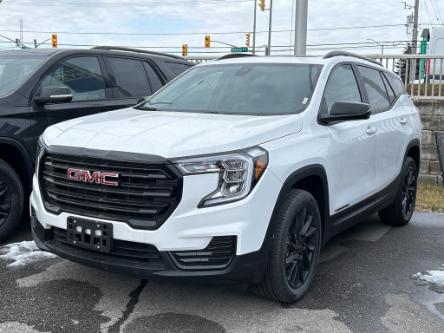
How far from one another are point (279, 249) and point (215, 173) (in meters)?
0.70

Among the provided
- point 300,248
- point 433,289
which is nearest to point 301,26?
point 433,289

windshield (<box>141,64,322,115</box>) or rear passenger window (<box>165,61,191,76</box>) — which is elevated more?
rear passenger window (<box>165,61,191,76</box>)

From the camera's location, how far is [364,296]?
402 centimetres

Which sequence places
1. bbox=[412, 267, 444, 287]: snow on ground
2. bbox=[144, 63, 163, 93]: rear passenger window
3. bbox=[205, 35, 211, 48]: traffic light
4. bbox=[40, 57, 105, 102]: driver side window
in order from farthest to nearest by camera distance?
bbox=[205, 35, 211, 48]: traffic light → bbox=[144, 63, 163, 93]: rear passenger window → bbox=[40, 57, 105, 102]: driver side window → bbox=[412, 267, 444, 287]: snow on ground

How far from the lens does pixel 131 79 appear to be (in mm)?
6430

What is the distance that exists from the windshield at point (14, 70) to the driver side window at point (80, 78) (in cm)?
20

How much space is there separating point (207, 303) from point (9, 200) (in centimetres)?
224

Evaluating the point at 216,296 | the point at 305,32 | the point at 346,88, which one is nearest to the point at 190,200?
the point at 216,296

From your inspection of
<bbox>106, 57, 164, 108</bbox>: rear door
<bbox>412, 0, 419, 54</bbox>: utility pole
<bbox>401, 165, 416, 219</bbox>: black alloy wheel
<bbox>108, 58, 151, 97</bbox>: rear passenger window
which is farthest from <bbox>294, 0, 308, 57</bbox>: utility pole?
<bbox>412, 0, 419, 54</bbox>: utility pole

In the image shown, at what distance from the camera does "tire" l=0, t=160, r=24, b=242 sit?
4.81 metres

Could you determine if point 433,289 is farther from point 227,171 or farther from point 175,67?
point 175,67

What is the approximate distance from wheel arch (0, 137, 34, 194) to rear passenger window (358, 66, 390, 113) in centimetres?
332

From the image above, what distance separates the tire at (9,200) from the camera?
4.81 metres

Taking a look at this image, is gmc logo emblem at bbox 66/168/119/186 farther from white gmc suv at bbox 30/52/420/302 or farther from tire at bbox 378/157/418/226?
tire at bbox 378/157/418/226
